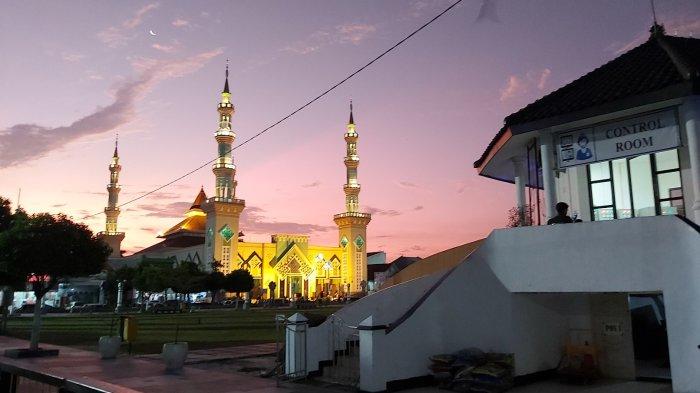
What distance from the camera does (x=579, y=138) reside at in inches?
509

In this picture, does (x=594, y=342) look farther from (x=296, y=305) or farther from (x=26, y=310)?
(x=26, y=310)

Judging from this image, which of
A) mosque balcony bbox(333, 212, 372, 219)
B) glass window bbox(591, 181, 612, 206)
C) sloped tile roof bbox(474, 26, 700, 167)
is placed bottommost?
glass window bbox(591, 181, 612, 206)

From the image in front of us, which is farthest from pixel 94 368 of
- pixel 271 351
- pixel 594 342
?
pixel 594 342

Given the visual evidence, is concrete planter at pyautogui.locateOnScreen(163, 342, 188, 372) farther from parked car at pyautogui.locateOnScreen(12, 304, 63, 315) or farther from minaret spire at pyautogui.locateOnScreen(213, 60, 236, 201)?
minaret spire at pyautogui.locateOnScreen(213, 60, 236, 201)

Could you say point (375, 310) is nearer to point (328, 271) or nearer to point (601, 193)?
point (601, 193)

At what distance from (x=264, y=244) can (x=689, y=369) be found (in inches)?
2649

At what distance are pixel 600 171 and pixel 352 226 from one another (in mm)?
71129

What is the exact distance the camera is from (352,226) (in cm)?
8494

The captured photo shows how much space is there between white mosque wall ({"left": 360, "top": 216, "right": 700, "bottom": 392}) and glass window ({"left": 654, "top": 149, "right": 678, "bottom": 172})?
3526 mm

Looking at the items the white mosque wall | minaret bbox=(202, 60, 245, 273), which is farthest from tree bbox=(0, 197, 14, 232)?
minaret bbox=(202, 60, 245, 273)

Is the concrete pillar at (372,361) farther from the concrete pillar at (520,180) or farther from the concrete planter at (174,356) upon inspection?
the concrete pillar at (520,180)

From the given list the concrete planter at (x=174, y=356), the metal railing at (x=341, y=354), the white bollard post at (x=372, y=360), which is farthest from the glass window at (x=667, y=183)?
the concrete planter at (x=174, y=356)

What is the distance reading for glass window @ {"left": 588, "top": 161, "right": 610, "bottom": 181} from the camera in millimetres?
14172

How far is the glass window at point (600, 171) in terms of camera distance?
1417 cm
